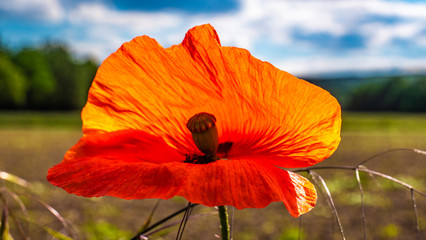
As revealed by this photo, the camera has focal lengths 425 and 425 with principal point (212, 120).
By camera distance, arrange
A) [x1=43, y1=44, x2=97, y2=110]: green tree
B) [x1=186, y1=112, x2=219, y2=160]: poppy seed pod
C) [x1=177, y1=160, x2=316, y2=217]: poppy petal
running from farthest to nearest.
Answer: [x1=43, y1=44, x2=97, y2=110]: green tree
[x1=186, y1=112, x2=219, y2=160]: poppy seed pod
[x1=177, y1=160, x2=316, y2=217]: poppy petal

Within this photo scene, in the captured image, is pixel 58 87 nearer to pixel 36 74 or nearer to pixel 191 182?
pixel 36 74

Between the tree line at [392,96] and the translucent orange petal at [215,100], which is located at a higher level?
the translucent orange petal at [215,100]

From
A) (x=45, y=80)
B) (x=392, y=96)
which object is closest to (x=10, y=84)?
(x=45, y=80)

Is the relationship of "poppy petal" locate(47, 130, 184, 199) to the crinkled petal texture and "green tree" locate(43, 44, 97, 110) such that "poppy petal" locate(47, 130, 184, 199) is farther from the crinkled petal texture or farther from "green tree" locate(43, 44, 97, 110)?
"green tree" locate(43, 44, 97, 110)

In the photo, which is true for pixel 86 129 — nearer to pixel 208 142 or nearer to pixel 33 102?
pixel 208 142

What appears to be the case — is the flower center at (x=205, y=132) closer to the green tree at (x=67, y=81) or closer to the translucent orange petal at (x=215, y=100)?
the translucent orange petal at (x=215, y=100)

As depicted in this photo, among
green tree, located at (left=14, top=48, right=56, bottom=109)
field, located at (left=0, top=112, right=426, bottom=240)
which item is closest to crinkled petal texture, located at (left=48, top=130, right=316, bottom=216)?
field, located at (left=0, top=112, right=426, bottom=240)

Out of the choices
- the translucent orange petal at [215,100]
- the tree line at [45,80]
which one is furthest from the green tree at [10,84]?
the translucent orange petal at [215,100]
